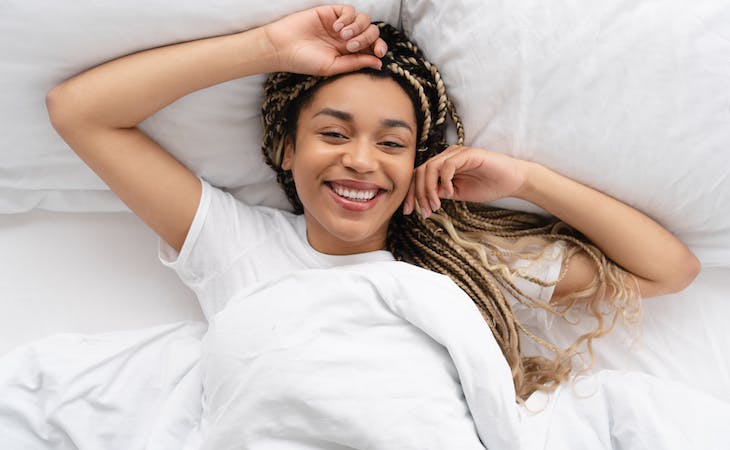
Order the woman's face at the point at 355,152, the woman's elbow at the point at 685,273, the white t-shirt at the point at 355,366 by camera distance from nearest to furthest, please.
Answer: the white t-shirt at the point at 355,366 → the woman's face at the point at 355,152 → the woman's elbow at the point at 685,273

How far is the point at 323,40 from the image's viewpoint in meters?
0.96

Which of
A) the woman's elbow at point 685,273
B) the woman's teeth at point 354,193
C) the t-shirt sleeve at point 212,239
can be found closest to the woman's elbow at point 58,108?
the t-shirt sleeve at point 212,239

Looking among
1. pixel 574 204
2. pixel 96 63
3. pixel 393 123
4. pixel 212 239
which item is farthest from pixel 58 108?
pixel 574 204

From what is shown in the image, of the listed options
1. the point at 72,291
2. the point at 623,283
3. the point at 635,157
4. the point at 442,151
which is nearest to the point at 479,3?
the point at 442,151

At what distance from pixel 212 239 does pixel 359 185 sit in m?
0.29

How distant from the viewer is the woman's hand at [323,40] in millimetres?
937

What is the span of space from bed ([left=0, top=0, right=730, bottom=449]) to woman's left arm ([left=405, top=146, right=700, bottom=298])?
0.03m

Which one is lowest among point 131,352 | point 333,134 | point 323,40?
point 131,352

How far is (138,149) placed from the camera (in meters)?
0.99

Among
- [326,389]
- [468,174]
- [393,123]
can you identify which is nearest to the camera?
[326,389]

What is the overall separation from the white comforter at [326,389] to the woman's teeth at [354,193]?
119 millimetres

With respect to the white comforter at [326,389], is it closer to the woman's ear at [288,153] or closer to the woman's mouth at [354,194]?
the woman's mouth at [354,194]

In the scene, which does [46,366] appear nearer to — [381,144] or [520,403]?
[381,144]

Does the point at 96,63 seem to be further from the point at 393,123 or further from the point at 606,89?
the point at 606,89
